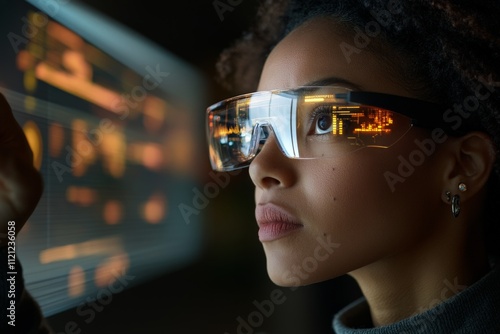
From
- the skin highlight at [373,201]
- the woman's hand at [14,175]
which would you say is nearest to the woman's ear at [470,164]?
the skin highlight at [373,201]

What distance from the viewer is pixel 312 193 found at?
1035mm

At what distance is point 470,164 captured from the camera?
1078 millimetres

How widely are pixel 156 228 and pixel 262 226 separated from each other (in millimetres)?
281

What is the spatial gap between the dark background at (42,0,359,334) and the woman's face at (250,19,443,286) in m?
0.32

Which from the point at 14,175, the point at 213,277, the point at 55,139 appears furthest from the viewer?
the point at 213,277

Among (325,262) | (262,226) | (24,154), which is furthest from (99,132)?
(325,262)

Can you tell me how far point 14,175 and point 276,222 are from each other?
0.45 m

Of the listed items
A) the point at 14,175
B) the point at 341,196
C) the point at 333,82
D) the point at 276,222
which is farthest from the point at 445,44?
the point at 14,175

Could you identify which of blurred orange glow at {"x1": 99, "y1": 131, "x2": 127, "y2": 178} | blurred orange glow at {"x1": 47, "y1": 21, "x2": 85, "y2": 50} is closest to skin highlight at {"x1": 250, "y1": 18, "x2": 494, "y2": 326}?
blurred orange glow at {"x1": 99, "y1": 131, "x2": 127, "y2": 178}

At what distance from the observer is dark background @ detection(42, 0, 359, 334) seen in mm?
1206

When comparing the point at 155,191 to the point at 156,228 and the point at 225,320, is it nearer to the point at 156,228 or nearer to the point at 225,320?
the point at 156,228

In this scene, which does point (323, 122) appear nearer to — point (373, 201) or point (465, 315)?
point (373, 201)

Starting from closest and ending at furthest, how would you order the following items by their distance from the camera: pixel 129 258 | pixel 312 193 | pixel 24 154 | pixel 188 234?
pixel 24 154, pixel 312 193, pixel 129 258, pixel 188 234

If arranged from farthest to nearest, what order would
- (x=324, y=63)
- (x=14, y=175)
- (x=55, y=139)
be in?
1. (x=324, y=63)
2. (x=55, y=139)
3. (x=14, y=175)
